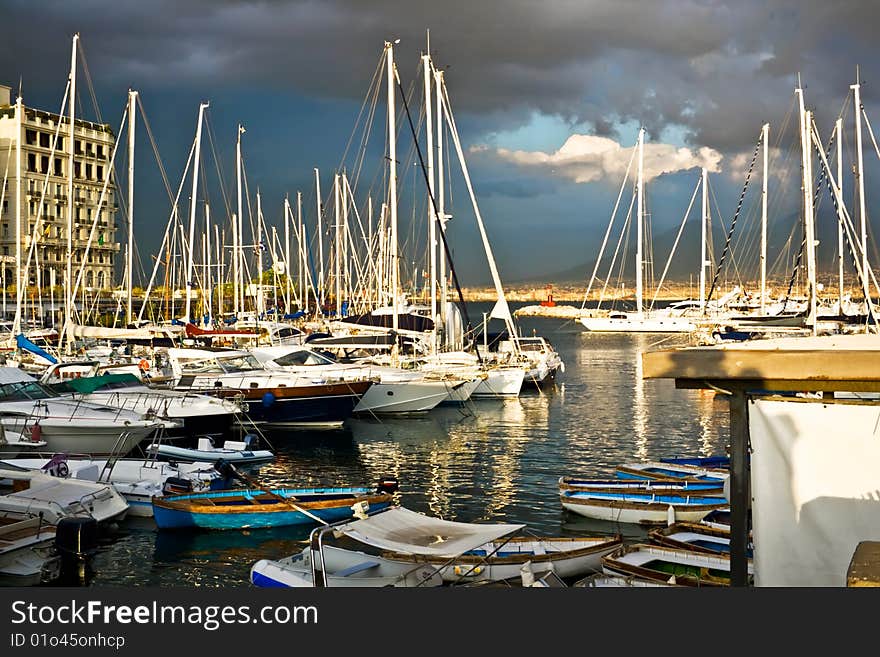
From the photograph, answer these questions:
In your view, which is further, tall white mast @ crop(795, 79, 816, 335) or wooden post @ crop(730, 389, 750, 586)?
tall white mast @ crop(795, 79, 816, 335)

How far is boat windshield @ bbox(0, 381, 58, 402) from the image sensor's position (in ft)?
92.7

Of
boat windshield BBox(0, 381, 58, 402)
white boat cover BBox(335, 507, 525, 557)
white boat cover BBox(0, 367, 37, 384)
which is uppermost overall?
white boat cover BBox(0, 367, 37, 384)

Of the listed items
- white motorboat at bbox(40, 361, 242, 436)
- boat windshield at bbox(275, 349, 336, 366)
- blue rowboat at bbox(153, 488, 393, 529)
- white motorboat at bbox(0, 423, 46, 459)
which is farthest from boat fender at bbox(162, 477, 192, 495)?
boat windshield at bbox(275, 349, 336, 366)

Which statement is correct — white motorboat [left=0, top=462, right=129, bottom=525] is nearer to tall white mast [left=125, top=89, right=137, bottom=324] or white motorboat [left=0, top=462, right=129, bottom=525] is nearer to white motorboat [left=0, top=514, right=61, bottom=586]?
white motorboat [left=0, top=514, right=61, bottom=586]

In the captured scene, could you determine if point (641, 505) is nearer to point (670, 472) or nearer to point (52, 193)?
point (670, 472)

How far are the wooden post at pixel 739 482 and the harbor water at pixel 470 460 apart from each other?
9.57 meters

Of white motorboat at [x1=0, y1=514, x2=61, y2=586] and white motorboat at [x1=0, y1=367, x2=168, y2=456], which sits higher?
white motorboat at [x1=0, y1=367, x2=168, y2=456]

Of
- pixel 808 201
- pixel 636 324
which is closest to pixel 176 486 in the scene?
pixel 808 201

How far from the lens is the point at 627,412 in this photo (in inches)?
1626

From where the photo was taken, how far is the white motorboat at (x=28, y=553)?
52.2 ft

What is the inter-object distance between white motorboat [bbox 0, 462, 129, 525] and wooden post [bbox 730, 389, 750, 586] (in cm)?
1367

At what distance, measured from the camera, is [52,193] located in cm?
10719

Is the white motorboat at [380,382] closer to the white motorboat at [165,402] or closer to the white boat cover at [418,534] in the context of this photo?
the white motorboat at [165,402]

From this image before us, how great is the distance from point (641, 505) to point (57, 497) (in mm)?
12615
